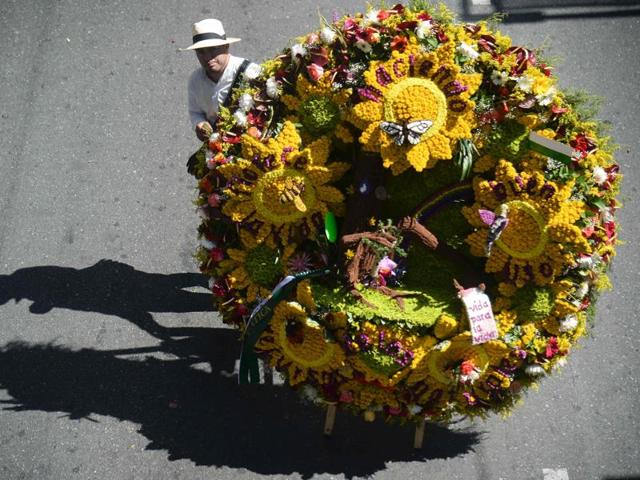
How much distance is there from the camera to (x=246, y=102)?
12.4 feet

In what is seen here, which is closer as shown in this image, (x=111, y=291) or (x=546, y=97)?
(x=546, y=97)

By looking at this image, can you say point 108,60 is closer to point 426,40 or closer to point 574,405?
point 426,40

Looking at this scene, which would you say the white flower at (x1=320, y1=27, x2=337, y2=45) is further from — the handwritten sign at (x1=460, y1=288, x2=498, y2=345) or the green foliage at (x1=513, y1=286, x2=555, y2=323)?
the green foliage at (x1=513, y1=286, x2=555, y2=323)

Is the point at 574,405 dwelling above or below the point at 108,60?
below

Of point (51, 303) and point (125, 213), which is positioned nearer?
point (51, 303)

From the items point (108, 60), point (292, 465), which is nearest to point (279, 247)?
point (292, 465)

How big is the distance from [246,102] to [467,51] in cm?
115

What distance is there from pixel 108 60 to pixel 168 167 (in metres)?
1.17

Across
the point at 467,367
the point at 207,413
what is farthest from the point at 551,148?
the point at 207,413

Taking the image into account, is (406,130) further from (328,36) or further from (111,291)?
(111,291)

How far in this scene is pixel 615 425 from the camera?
4.76 meters

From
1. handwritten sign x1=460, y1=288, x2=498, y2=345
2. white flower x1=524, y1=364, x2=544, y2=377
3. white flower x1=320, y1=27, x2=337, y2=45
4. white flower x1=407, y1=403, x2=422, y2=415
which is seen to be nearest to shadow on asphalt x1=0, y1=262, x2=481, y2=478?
white flower x1=407, y1=403, x2=422, y2=415

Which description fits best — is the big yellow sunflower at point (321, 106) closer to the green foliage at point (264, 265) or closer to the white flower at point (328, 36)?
the white flower at point (328, 36)

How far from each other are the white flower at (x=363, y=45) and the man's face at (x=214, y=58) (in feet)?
3.42
